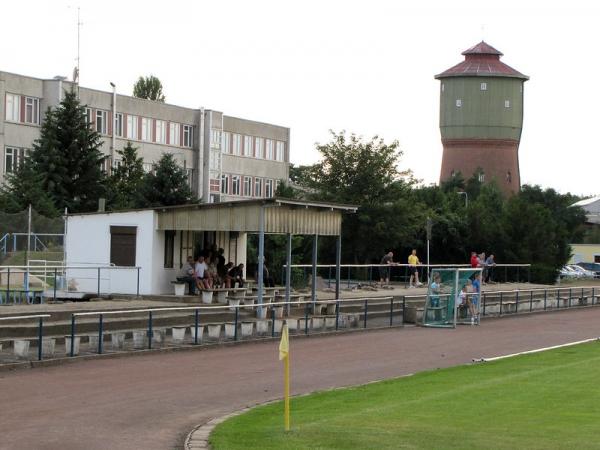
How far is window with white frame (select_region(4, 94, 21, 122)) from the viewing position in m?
68.4

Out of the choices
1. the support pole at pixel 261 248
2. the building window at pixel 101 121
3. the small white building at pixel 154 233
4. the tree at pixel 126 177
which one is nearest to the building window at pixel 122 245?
the small white building at pixel 154 233

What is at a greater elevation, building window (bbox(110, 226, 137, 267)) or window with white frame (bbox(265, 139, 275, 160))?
window with white frame (bbox(265, 139, 275, 160))

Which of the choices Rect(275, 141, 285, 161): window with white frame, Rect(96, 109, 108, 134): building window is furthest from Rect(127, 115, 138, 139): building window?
Rect(275, 141, 285, 161): window with white frame

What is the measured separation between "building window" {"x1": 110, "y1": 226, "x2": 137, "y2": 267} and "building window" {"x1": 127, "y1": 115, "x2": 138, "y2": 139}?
41.6 m

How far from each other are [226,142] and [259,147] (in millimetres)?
5035

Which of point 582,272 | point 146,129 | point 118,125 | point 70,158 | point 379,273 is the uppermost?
point 146,129

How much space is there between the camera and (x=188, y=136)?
85250 millimetres

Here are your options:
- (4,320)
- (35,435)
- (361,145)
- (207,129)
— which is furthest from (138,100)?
(35,435)

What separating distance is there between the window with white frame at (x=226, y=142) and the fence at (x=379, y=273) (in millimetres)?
31733

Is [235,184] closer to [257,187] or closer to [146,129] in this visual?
[257,187]

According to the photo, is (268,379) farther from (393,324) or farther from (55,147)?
(55,147)

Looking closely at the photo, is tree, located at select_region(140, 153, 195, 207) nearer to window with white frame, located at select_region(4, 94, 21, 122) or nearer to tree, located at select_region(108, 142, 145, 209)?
tree, located at select_region(108, 142, 145, 209)

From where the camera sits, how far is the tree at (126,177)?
6494 cm

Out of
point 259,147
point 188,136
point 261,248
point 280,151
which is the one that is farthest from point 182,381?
point 280,151
